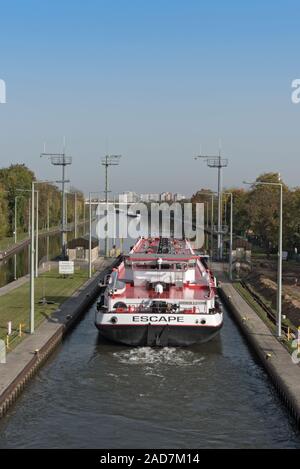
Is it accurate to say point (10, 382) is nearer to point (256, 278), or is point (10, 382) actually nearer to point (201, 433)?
point (201, 433)

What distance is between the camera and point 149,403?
24594mm

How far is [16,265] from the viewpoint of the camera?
77750 mm

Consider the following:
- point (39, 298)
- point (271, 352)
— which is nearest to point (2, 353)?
point (271, 352)

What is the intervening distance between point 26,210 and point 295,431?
111 metres

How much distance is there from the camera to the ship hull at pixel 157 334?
107 ft

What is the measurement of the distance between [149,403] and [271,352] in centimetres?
795

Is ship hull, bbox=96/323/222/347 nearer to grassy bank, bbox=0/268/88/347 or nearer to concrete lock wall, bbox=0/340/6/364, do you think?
grassy bank, bbox=0/268/88/347

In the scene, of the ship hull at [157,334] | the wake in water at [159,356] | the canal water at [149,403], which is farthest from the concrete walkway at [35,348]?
the wake in water at [159,356]

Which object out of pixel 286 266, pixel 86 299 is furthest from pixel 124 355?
pixel 286 266

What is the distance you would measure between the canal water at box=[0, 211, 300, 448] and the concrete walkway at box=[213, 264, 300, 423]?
0.63 metres

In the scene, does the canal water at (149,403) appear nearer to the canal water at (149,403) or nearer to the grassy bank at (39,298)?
the canal water at (149,403)

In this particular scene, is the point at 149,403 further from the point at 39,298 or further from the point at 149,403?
the point at 39,298

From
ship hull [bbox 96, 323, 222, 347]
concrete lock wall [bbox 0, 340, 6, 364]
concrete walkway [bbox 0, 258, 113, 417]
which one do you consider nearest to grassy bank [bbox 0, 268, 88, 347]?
concrete walkway [bbox 0, 258, 113, 417]

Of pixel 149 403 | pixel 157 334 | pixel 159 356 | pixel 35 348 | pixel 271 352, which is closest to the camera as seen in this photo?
pixel 149 403
